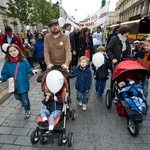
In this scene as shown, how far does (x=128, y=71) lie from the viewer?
308 cm

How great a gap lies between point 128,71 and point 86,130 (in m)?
1.53

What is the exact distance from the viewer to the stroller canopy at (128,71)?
111 inches

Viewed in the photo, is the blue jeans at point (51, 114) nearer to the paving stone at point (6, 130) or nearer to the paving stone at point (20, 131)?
the paving stone at point (20, 131)

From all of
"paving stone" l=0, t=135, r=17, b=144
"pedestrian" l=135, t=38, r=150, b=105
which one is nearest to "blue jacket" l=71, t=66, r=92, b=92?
"pedestrian" l=135, t=38, r=150, b=105

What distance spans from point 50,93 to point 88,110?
143cm

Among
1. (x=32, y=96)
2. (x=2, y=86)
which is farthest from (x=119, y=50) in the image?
(x=2, y=86)

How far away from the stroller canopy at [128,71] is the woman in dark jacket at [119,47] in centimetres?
48

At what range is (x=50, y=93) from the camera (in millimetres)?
2623

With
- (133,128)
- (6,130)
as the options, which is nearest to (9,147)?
(6,130)

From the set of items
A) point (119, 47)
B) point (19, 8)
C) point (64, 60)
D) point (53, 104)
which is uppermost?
point (19, 8)

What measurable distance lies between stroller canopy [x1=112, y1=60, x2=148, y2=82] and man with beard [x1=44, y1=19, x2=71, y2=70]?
105cm

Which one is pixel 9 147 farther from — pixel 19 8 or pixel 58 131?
pixel 19 8

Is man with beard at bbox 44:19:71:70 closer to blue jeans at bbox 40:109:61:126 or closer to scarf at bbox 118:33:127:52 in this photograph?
blue jeans at bbox 40:109:61:126

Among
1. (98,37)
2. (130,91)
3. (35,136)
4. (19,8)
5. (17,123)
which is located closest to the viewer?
(35,136)
